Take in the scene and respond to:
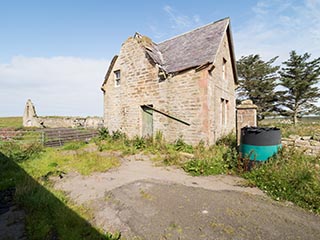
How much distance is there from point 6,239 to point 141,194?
104 inches

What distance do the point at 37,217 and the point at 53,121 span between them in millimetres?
25560

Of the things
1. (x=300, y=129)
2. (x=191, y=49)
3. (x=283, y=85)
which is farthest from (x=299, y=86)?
(x=191, y=49)

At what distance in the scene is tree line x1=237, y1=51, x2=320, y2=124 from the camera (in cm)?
2545

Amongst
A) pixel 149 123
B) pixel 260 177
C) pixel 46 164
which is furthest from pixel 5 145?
pixel 260 177

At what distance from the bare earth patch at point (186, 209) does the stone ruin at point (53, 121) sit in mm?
18920

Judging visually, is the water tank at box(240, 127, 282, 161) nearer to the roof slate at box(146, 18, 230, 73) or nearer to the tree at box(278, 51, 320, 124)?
the roof slate at box(146, 18, 230, 73)

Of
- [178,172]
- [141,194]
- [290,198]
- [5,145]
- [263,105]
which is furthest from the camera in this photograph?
[263,105]

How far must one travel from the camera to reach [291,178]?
4.27 metres

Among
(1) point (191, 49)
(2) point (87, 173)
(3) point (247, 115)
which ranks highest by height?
(1) point (191, 49)

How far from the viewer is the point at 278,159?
5.11m

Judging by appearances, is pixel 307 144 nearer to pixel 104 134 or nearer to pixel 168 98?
pixel 168 98

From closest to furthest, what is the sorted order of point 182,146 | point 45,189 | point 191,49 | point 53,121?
point 45,189, point 182,146, point 191,49, point 53,121

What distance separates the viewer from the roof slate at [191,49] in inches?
361

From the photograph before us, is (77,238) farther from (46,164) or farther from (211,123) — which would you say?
(211,123)
